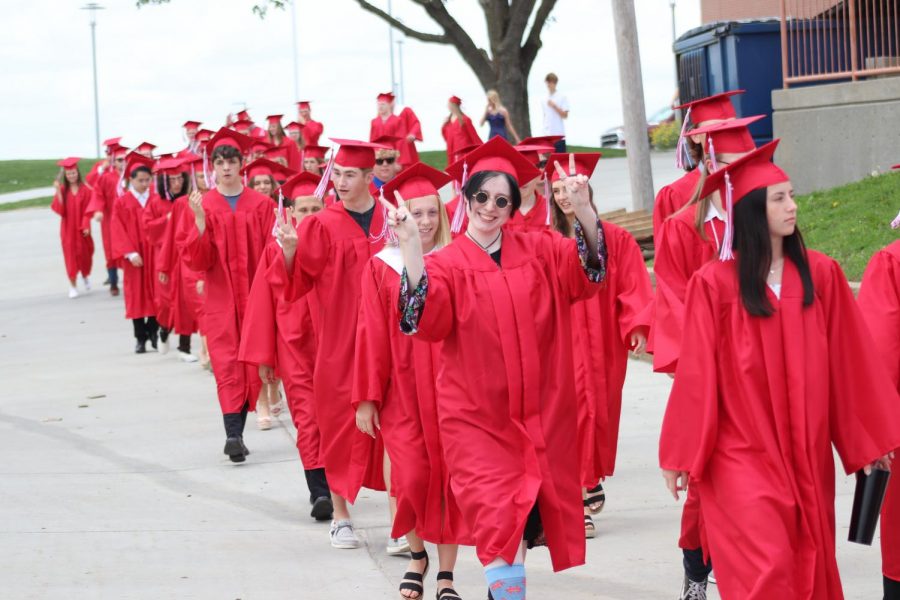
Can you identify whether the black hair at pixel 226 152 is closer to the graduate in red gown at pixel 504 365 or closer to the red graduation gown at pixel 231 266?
the red graduation gown at pixel 231 266

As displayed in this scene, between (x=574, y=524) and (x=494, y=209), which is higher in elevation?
(x=494, y=209)

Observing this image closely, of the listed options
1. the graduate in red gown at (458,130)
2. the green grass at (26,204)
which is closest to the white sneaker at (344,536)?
the graduate in red gown at (458,130)

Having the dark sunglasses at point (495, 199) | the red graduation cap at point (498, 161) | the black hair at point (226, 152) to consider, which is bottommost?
the dark sunglasses at point (495, 199)

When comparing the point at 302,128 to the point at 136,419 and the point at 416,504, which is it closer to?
the point at 136,419

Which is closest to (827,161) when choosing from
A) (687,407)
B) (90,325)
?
(90,325)

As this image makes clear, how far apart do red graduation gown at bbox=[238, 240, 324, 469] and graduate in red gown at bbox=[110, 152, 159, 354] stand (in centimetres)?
714

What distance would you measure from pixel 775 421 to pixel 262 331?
169 inches

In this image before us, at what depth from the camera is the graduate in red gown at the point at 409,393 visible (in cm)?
616

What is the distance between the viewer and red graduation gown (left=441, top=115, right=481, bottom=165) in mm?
22166

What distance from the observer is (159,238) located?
49.7 ft

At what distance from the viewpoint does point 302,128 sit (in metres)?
21.8

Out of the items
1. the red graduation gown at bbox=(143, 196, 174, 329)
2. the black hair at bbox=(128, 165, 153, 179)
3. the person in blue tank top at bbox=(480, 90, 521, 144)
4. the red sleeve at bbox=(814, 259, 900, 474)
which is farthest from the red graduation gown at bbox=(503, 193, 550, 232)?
the person in blue tank top at bbox=(480, 90, 521, 144)

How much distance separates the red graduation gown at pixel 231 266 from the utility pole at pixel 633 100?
7298mm

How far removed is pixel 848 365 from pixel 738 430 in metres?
0.44
